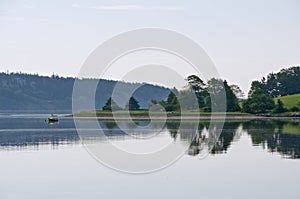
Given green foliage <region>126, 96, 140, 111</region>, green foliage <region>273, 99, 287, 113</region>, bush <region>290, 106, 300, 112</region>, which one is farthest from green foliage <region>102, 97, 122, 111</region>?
bush <region>290, 106, 300, 112</region>

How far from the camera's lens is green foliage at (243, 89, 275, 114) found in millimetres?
98812

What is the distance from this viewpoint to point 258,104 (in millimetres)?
98812

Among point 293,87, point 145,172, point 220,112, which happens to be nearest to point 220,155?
point 145,172

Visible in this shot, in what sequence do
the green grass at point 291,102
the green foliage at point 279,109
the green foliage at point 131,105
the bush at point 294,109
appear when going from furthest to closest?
the green grass at point 291,102 < the green foliage at point 131,105 < the green foliage at point 279,109 < the bush at point 294,109

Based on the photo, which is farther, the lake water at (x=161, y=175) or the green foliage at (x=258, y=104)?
the green foliage at (x=258, y=104)

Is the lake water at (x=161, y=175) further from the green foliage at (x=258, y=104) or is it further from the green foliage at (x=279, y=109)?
the green foliage at (x=279, y=109)

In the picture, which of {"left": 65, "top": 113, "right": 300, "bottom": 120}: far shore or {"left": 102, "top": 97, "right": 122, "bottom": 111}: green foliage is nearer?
{"left": 65, "top": 113, "right": 300, "bottom": 120}: far shore

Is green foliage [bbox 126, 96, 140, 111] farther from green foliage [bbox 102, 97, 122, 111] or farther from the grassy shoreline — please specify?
green foliage [bbox 102, 97, 122, 111]

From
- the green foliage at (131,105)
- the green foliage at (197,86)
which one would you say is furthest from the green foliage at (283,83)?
the green foliage at (131,105)

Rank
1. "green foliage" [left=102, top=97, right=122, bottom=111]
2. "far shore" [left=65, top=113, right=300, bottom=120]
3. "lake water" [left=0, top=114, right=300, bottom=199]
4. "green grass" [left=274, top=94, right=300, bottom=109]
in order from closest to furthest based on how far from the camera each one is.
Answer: "lake water" [left=0, top=114, right=300, bottom=199] → "far shore" [left=65, top=113, right=300, bottom=120] → "green foliage" [left=102, top=97, right=122, bottom=111] → "green grass" [left=274, top=94, right=300, bottom=109]

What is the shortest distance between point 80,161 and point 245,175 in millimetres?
9208

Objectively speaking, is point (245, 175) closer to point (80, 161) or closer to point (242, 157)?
point (242, 157)

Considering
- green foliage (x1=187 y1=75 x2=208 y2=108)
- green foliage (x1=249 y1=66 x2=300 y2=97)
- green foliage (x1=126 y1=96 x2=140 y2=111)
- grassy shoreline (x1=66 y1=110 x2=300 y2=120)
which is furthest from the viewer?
green foliage (x1=249 y1=66 x2=300 y2=97)

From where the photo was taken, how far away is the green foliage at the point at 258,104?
98.8m
